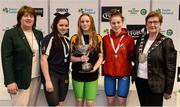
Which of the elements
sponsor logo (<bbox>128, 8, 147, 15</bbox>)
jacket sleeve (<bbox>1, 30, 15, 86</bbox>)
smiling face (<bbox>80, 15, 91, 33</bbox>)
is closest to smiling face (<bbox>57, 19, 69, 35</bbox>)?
smiling face (<bbox>80, 15, 91, 33</bbox>)

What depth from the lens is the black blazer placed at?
2701 mm

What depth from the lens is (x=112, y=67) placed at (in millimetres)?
3020

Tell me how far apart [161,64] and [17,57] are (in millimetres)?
1318

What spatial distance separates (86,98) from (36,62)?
627mm

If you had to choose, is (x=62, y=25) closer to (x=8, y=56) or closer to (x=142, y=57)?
(x=8, y=56)

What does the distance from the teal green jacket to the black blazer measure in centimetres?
110

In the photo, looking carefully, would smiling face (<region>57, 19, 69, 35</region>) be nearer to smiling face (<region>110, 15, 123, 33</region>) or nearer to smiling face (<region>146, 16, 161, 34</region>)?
smiling face (<region>110, 15, 123, 33</region>)

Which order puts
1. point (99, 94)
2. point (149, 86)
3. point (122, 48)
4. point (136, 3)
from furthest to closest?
1. point (136, 3)
2. point (99, 94)
3. point (122, 48)
4. point (149, 86)

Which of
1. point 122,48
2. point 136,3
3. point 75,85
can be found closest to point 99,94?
point 75,85

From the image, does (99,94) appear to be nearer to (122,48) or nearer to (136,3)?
(122,48)

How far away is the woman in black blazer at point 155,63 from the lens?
8.87 feet

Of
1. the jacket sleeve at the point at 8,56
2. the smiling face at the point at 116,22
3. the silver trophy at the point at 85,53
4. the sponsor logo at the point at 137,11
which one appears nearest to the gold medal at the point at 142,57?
the smiling face at the point at 116,22

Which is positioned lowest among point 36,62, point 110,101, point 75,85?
point 110,101

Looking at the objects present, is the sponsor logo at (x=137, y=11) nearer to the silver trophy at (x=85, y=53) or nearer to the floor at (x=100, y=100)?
the floor at (x=100, y=100)
